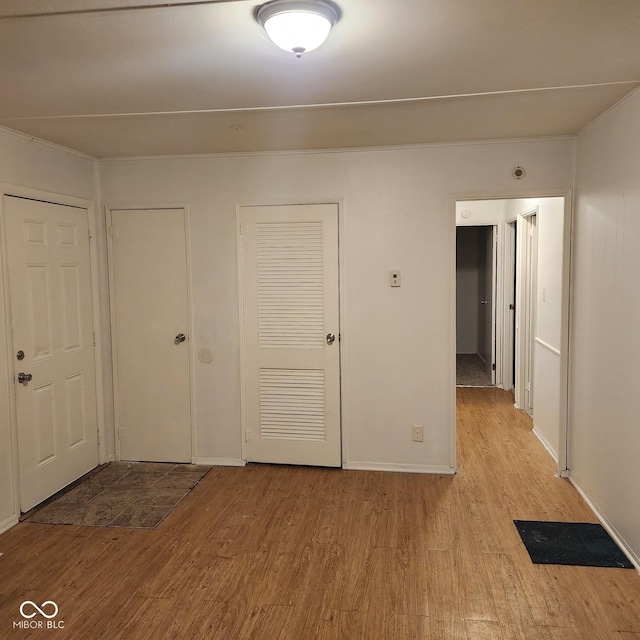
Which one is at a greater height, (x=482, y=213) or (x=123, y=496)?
(x=482, y=213)

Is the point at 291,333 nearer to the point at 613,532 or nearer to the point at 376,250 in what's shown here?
the point at 376,250

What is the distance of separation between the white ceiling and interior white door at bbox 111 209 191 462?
80 centimetres

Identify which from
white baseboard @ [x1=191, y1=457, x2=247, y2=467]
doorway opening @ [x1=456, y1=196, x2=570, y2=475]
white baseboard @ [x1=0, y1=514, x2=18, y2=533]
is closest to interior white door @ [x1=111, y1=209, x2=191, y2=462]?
white baseboard @ [x1=191, y1=457, x2=247, y2=467]

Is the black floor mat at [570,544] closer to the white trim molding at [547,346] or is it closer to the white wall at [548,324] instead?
the white wall at [548,324]

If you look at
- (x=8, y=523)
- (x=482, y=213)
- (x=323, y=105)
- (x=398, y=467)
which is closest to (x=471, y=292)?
(x=482, y=213)

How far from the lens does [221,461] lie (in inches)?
166

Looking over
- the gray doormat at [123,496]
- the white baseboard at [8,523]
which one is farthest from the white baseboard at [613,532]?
the white baseboard at [8,523]

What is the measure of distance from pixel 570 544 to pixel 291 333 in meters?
2.21

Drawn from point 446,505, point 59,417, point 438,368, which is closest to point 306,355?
point 438,368

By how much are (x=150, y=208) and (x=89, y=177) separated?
0.49 m

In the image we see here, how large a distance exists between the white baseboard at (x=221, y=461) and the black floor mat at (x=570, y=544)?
202cm

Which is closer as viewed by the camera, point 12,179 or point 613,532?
point 613,532

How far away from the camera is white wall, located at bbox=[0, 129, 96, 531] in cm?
319

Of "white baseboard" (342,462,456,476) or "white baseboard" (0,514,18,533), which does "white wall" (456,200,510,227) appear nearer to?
"white baseboard" (342,462,456,476)
